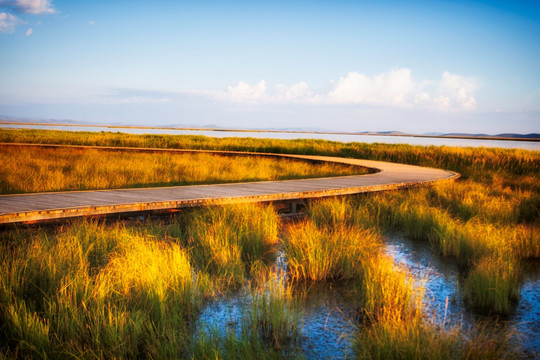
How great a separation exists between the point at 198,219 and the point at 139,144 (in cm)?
1954

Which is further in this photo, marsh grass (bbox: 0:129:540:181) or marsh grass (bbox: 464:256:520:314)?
marsh grass (bbox: 0:129:540:181)

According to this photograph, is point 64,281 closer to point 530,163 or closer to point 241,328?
point 241,328

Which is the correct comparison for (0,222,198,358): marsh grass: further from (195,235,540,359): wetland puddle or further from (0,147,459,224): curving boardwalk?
(0,147,459,224): curving boardwalk

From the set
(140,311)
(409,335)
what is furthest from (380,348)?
(140,311)

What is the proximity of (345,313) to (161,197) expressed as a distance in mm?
3858

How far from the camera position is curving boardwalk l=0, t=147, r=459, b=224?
5.77 meters

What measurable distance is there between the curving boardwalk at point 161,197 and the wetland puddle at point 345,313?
202 centimetres

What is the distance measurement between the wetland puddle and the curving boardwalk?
202cm

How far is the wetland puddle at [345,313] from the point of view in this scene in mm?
3723

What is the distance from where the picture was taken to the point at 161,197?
23.5 feet

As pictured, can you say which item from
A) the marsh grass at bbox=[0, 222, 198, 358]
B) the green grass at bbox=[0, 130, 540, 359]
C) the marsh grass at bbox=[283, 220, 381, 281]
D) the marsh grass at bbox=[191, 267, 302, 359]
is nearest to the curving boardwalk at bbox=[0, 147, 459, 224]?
the green grass at bbox=[0, 130, 540, 359]

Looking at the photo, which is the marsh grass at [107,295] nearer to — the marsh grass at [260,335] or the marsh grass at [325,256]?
the marsh grass at [260,335]

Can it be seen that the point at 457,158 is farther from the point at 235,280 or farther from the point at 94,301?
the point at 94,301

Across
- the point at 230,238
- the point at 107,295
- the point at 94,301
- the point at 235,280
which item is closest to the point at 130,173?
the point at 230,238
